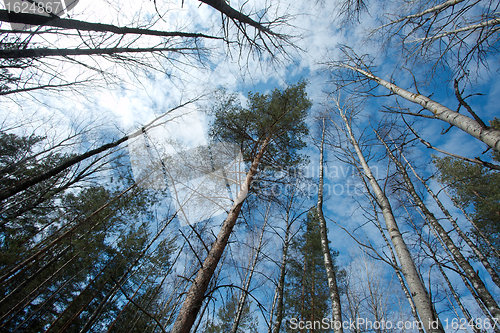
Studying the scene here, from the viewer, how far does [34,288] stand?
4754 mm

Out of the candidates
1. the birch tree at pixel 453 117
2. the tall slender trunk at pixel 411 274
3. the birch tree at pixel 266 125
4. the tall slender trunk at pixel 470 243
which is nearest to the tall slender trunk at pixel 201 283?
the birch tree at pixel 266 125

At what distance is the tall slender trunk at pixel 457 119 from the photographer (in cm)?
162

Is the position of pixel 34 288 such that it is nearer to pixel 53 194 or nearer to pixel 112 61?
pixel 53 194

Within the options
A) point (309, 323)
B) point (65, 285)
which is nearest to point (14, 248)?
point (65, 285)

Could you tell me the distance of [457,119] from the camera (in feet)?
6.47

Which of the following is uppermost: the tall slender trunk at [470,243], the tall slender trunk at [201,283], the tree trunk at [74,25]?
the tall slender trunk at [470,243]

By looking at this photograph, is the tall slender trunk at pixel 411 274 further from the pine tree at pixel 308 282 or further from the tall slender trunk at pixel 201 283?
the pine tree at pixel 308 282

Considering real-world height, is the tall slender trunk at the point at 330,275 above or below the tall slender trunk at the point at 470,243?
below

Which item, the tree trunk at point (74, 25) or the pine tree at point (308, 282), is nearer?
the tree trunk at point (74, 25)

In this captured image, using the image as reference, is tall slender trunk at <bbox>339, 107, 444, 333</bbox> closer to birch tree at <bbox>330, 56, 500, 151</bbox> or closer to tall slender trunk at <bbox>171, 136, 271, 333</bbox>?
birch tree at <bbox>330, 56, 500, 151</bbox>

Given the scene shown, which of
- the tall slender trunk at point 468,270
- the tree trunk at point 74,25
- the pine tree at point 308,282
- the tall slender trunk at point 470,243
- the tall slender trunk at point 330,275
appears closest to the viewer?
the tree trunk at point 74,25

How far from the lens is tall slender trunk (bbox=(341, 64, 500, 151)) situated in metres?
1.62

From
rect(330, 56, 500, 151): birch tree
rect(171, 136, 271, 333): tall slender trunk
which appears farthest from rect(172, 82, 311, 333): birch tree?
rect(330, 56, 500, 151): birch tree

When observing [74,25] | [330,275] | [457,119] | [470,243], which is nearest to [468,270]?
[470,243]
